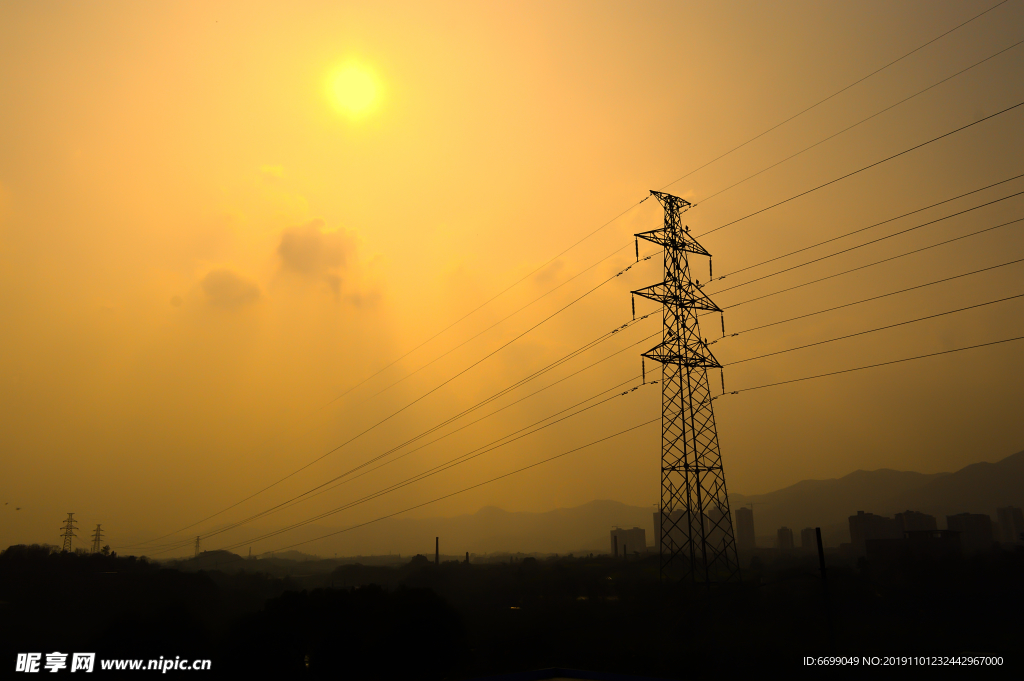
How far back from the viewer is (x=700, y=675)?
152ft

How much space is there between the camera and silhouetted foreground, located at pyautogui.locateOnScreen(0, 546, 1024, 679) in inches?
1871

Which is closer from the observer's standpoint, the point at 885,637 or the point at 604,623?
the point at 885,637

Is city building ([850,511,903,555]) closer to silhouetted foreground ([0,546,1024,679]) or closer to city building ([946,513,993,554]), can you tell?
city building ([946,513,993,554])

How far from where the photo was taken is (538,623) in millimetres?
→ 66750

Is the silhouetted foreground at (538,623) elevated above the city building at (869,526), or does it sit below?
below

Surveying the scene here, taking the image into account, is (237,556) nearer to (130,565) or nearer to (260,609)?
(130,565)

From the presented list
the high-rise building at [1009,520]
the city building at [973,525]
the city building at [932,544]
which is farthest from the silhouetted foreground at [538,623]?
the high-rise building at [1009,520]

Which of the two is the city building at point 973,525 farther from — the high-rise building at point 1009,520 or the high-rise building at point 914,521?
the high-rise building at point 1009,520

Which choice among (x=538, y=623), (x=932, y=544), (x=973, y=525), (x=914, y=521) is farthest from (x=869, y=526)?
(x=538, y=623)

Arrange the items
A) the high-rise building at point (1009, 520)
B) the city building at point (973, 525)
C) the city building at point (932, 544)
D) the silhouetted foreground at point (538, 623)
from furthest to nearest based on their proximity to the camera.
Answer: the high-rise building at point (1009, 520)
the city building at point (973, 525)
the city building at point (932, 544)
the silhouetted foreground at point (538, 623)

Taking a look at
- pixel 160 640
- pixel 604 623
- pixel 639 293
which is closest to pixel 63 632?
pixel 160 640

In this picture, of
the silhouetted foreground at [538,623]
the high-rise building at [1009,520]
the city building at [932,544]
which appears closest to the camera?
the silhouetted foreground at [538,623]

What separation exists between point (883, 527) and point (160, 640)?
12487 cm

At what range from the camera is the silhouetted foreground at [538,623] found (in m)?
47.5
